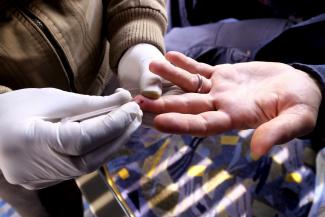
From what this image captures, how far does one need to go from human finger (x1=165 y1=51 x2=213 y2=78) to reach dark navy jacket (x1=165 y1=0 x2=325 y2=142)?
11.2 inches

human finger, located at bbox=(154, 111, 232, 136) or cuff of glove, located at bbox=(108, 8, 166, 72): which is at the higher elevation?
cuff of glove, located at bbox=(108, 8, 166, 72)

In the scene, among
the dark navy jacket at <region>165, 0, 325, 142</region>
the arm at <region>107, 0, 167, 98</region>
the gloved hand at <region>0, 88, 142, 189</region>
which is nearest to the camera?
the gloved hand at <region>0, 88, 142, 189</region>

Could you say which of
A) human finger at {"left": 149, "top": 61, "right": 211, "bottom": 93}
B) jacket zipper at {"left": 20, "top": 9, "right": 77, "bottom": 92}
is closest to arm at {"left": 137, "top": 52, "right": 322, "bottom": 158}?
human finger at {"left": 149, "top": 61, "right": 211, "bottom": 93}

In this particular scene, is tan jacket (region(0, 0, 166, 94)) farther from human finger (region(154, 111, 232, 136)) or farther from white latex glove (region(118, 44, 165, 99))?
human finger (region(154, 111, 232, 136))

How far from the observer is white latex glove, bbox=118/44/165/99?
45cm

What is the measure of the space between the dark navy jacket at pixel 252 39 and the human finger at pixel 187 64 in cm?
28

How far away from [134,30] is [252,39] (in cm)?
47

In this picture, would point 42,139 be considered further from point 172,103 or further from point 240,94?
point 240,94

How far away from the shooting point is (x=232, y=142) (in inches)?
30.5

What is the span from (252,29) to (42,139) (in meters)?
0.70

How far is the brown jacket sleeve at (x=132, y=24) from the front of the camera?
0.51 m

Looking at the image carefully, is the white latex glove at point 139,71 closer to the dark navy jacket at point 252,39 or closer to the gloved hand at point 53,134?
the gloved hand at point 53,134

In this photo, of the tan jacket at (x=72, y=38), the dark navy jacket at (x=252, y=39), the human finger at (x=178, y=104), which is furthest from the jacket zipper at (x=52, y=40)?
the dark navy jacket at (x=252, y=39)

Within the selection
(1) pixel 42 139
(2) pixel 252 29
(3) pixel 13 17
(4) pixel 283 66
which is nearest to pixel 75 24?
(3) pixel 13 17
